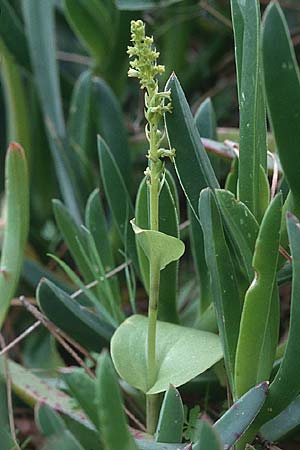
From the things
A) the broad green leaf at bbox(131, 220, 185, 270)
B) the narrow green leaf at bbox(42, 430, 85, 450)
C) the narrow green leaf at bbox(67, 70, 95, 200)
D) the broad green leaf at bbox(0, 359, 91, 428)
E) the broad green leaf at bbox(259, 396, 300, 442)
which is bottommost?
the broad green leaf at bbox(0, 359, 91, 428)

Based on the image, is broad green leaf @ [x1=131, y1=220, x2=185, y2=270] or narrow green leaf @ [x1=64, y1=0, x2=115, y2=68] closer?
broad green leaf @ [x1=131, y1=220, x2=185, y2=270]

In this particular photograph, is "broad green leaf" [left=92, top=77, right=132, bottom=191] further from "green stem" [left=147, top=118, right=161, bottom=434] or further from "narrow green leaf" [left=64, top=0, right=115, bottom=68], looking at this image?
"green stem" [left=147, top=118, right=161, bottom=434]

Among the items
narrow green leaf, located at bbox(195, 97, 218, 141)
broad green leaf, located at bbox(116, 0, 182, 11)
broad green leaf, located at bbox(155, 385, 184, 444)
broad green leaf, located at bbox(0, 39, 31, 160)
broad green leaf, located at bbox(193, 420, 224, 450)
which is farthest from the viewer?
broad green leaf, located at bbox(0, 39, 31, 160)

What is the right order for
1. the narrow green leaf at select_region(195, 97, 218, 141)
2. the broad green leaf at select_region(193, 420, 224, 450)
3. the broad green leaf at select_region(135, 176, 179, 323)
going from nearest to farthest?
the broad green leaf at select_region(193, 420, 224, 450) < the broad green leaf at select_region(135, 176, 179, 323) < the narrow green leaf at select_region(195, 97, 218, 141)

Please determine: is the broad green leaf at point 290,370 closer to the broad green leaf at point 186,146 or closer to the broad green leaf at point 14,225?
the broad green leaf at point 186,146

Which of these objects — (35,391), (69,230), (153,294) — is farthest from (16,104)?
(153,294)

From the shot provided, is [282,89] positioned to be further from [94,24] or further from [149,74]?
[94,24]

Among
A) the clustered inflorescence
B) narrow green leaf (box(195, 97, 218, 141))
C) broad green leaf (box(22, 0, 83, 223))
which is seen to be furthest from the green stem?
broad green leaf (box(22, 0, 83, 223))
